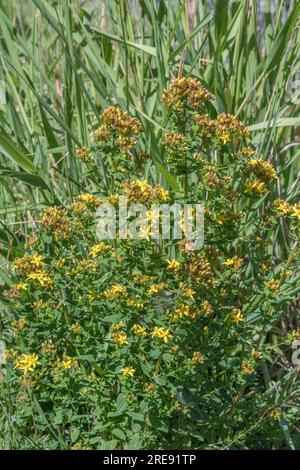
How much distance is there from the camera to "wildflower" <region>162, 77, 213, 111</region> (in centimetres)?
212

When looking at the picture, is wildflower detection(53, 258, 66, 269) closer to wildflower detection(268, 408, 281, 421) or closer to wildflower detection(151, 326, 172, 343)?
wildflower detection(151, 326, 172, 343)

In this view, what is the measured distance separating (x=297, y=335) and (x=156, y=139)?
0.79m

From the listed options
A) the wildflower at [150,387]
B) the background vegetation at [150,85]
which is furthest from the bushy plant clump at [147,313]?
the background vegetation at [150,85]

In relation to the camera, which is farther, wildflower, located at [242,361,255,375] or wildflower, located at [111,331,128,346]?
wildflower, located at [242,361,255,375]

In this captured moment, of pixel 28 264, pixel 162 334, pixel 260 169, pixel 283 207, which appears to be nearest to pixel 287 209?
pixel 283 207

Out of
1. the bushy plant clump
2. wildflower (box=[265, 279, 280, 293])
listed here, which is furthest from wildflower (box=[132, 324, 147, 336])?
wildflower (box=[265, 279, 280, 293])

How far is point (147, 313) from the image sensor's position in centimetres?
217

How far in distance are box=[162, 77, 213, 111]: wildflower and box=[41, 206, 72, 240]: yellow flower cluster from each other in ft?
1.33

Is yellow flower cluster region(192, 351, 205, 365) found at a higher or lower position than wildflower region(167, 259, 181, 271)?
lower

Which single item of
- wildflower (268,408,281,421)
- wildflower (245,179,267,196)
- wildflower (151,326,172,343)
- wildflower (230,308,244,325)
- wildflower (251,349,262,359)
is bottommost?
wildflower (268,408,281,421)

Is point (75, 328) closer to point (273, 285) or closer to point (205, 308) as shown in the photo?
point (205, 308)

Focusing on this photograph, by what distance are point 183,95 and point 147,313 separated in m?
0.57

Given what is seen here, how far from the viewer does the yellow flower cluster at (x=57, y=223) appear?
220 cm

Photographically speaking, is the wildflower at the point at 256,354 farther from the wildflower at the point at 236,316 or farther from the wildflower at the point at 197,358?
the wildflower at the point at 197,358
